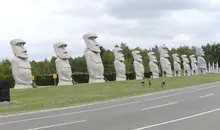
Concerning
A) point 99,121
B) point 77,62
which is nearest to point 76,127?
point 99,121

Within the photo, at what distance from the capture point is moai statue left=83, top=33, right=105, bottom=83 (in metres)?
45.5

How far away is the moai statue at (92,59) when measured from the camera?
4547 cm

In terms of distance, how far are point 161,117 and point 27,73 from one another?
2525 cm

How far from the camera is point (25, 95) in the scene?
32.3 meters

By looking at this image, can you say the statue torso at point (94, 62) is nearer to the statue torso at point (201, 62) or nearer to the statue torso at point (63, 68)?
the statue torso at point (63, 68)

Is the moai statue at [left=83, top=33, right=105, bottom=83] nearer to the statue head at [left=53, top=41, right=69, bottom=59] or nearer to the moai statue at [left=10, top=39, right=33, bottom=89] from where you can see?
the statue head at [left=53, top=41, right=69, bottom=59]

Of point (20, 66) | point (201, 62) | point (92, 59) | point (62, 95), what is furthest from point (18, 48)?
point (201, 62)

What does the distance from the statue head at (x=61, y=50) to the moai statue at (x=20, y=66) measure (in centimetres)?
503

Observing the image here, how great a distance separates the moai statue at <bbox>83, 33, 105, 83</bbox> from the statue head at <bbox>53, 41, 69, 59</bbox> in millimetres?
3363

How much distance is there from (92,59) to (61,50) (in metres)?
4.29

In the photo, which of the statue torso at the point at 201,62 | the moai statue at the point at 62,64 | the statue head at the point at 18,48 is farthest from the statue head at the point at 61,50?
the statue torso at the point at 201,62

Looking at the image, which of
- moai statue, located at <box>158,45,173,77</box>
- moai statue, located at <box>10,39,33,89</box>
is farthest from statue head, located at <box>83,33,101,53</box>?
moai statue, located at <box>158,45,173,77</box>

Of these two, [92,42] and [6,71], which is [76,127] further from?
[6,71]

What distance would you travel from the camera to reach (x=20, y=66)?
38156 mm
